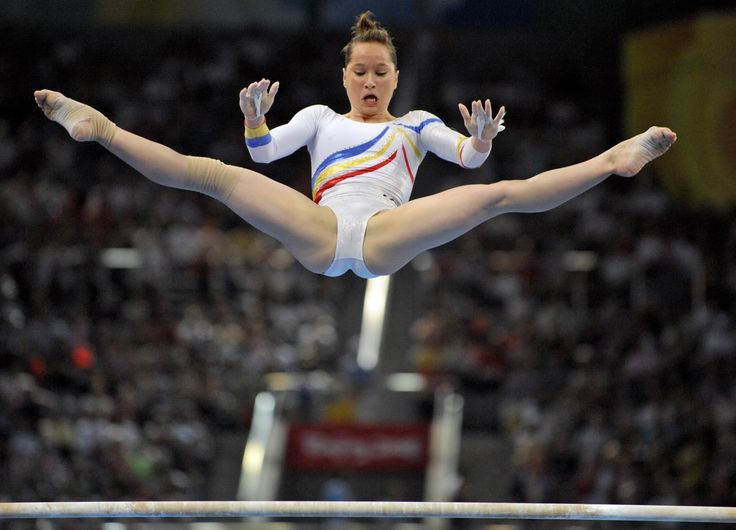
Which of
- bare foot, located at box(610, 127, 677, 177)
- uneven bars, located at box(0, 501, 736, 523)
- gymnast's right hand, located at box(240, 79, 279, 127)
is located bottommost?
uneven bars, located at box(0, 501, 736, 523)

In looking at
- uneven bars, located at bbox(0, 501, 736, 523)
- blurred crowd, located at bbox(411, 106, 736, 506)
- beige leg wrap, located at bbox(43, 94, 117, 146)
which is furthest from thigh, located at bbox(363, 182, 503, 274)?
blurred crowd, located at bbox(411, 106, 736, 506)

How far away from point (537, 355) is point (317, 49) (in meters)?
8.54

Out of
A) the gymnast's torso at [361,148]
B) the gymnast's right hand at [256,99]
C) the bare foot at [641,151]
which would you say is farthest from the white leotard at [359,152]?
the bare foot at [641,151]

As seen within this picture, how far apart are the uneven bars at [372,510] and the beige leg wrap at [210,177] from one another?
1642 millimetres

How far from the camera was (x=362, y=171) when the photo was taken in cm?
674

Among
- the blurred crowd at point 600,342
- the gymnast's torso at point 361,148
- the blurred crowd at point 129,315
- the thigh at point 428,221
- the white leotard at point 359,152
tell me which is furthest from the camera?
the blurred crowd at point 129,315

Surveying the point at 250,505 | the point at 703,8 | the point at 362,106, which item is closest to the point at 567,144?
the point at 703,8

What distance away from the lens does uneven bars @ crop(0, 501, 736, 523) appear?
6016 mm

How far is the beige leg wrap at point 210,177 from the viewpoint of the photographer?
6164 millimetres

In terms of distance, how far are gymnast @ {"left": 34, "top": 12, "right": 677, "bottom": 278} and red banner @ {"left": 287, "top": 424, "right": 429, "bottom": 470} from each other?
271 inches

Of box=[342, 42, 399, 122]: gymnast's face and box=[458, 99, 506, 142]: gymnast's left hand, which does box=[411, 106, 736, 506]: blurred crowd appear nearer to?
box=[342, 42, 399, 122]: gymnast's face

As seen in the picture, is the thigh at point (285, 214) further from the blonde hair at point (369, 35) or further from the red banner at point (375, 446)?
the red banner at point (375, 446)

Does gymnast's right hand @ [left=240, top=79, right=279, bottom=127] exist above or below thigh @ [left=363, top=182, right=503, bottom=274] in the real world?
above

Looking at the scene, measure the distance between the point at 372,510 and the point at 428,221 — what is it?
153 centimetres
